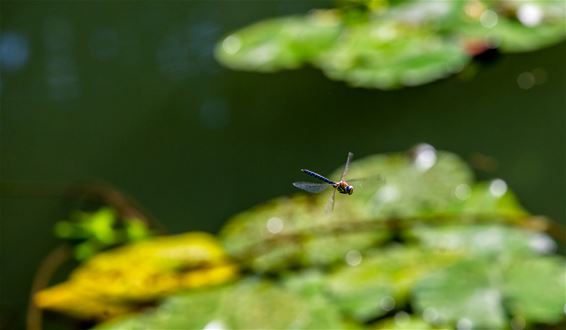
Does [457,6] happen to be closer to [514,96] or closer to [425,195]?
[514,96]

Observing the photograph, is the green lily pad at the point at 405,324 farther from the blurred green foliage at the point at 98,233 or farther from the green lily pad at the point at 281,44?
the green lily pad at the point at 281,44

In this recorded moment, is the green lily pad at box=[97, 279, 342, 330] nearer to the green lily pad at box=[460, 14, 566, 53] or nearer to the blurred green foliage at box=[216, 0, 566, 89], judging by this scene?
the blurred green foliage at box=[216, 0, 566, 89]

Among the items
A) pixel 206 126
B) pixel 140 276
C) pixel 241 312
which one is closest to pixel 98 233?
pixel 140 276

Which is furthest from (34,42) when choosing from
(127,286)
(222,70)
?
(127,286)

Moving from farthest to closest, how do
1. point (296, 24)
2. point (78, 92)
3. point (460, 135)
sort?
1. point (78, 92)
2. point (296, 24)
3. point (460, 135)

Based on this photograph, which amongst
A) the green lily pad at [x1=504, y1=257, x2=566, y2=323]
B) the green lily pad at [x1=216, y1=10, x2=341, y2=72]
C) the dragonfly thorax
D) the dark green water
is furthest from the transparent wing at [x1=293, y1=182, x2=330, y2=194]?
the green lily pad at [x1=216, y1=10, x2=341, y2=72]

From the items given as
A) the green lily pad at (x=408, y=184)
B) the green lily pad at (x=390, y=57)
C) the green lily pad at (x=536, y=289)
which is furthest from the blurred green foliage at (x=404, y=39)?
the green lily pad at (x=536, y=289)
